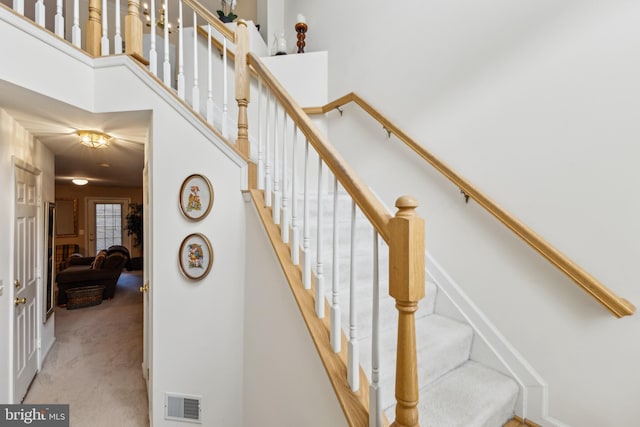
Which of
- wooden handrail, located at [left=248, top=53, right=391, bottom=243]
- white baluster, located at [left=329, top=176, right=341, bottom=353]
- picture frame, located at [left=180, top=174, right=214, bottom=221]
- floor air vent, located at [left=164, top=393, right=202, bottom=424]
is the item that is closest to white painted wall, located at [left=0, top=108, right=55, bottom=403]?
floor air vent, located at [left=164, top=393, right=202, bottom=424]

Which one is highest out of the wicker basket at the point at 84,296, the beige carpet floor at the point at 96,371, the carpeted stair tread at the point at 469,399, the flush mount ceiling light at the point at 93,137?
the flush mount ceiling light at the point at 93,137

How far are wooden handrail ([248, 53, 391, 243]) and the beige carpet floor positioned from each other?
2.45 metres

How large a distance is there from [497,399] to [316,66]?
2775mm

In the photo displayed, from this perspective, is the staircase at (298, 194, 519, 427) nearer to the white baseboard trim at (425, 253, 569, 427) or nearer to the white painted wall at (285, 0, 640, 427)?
the white baseboard trim at (425, 253, 569, 427)

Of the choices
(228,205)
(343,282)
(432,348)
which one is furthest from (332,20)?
(432,348)

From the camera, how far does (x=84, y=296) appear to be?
189 inches

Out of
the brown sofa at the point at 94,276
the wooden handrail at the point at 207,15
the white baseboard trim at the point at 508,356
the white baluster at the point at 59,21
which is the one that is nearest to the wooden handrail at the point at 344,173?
the wooden handrail at the point at 207,15

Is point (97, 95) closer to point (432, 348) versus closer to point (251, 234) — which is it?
point (251, 234)

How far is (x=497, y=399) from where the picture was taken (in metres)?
1.35

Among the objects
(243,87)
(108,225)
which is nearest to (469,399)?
(243,87)

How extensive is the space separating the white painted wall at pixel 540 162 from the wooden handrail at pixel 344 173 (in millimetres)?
1095

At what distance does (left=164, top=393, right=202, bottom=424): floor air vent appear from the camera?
1.81m

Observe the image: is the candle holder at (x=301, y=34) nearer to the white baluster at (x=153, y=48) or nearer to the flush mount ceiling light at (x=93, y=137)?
the white baluster at (x=153, y=48)

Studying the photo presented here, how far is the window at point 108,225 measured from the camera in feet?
25.5
